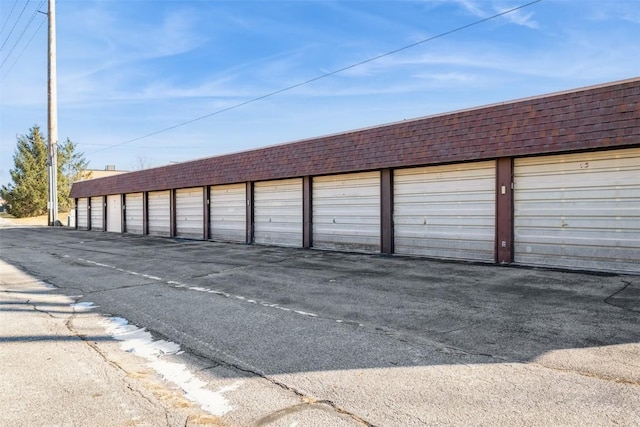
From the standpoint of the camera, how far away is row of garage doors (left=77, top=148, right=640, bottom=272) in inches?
377

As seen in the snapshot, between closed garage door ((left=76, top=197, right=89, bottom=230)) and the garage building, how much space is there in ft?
71.3

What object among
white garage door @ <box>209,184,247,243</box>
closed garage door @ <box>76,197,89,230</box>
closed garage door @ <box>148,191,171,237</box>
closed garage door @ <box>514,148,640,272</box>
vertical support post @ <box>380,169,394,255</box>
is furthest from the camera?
closed garage door @ <box>76,197,89,230</box>

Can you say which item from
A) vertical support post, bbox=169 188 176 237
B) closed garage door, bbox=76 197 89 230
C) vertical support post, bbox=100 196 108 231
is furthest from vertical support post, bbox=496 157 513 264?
closed garage door, bbox=76 197 89 230

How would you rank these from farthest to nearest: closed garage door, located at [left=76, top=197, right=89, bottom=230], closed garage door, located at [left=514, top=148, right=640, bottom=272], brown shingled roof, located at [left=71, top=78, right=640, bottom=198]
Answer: closed garage door, located at [left=76, top=197, right=89, bottom=230]
closed garage door, located at [left=514, top=148, right=640, bottom=272]
brown shingled roof, located at [left=71, top=78, right=640, bottom=198]

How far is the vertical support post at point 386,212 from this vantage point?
1372 centimetres

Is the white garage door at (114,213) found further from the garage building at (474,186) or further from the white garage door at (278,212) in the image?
the white garage door at (278,212)

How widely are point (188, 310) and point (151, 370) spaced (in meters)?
2.50

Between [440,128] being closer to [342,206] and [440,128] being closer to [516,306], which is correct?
[342,206]

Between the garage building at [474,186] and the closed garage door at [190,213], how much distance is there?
10.8 ft

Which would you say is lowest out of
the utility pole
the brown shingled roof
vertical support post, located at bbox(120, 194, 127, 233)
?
vertical support post, located at bbox(120, 194, 127, 233)

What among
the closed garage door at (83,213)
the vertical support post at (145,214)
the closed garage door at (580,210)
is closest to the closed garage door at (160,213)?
the vertical support post at (145,214)

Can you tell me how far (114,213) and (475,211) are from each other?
27.0 meters

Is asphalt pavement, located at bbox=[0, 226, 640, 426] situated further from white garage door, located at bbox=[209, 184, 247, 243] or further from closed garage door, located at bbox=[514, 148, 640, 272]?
white garage door, located at bbox=[209, 184, 247, 243]

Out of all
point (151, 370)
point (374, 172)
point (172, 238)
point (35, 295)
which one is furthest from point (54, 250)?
point (151, 370)
